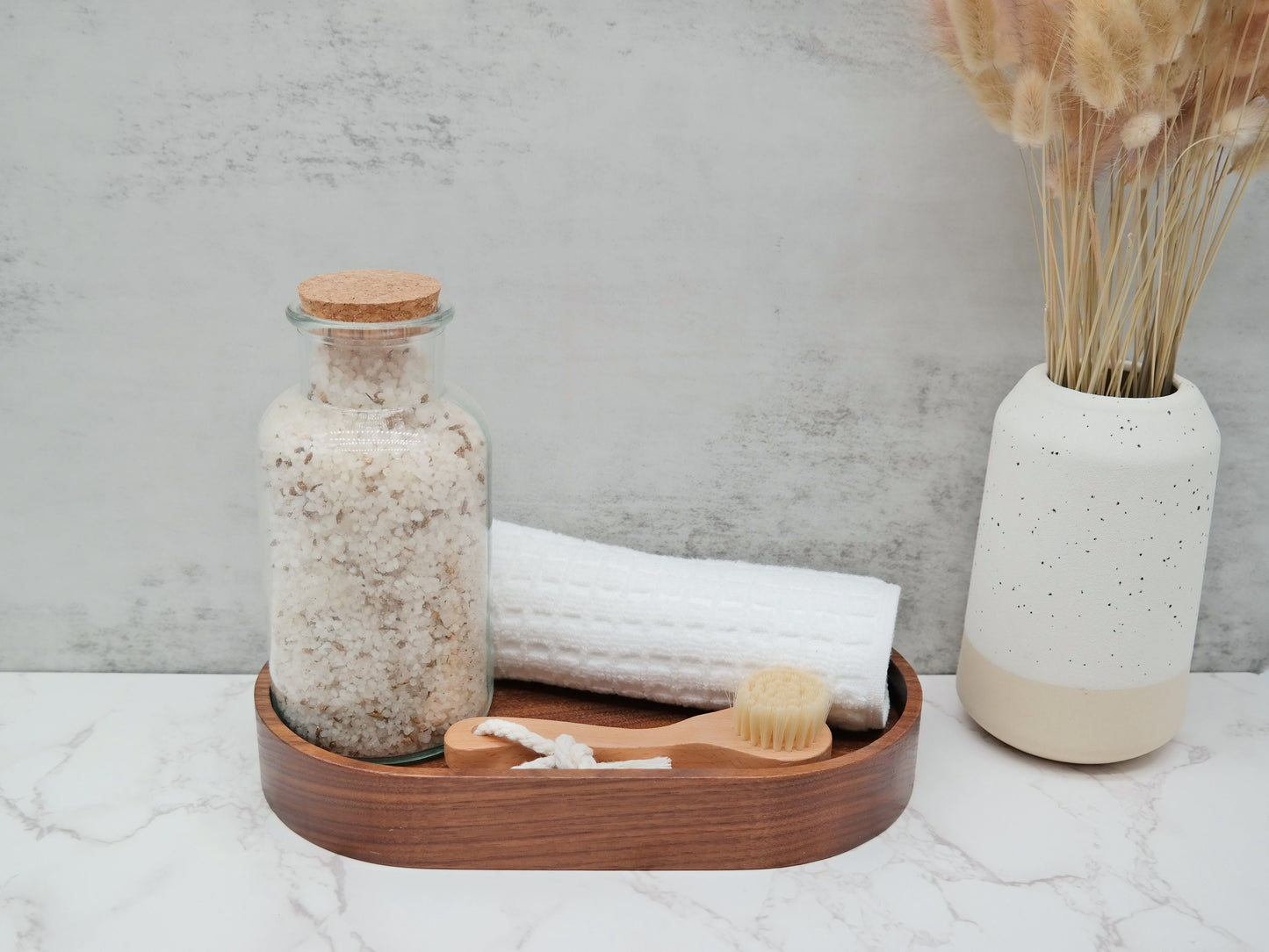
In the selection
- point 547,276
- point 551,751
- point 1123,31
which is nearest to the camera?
point 1123,31

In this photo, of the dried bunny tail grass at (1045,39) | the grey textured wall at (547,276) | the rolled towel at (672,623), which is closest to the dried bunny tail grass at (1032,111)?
the dried bunny tail grass at (1045,39)

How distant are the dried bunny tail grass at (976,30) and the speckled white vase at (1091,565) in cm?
22

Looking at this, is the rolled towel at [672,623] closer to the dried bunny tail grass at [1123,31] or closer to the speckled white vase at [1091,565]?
the speckled white vase at [1091,565]

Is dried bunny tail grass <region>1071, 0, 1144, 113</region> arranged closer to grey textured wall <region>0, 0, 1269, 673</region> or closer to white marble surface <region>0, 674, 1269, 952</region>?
grey textured wall <region>0, 0, 1269, 673</region>

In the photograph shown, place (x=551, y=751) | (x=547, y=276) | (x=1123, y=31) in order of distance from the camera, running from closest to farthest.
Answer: (x=1123, y=31), (x=551, y=751), (x=547, y=276)

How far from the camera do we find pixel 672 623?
81 cm

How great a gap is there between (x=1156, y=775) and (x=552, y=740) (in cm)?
46

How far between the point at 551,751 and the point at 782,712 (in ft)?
0.49

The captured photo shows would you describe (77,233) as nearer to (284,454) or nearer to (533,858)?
(284,454)

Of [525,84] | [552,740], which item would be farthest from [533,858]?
[525,84]

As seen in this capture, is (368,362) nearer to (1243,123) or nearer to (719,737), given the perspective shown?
(719,737)

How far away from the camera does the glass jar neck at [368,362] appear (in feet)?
2.22

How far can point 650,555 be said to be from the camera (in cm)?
86

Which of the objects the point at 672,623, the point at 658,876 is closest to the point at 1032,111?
the point at 672,623
